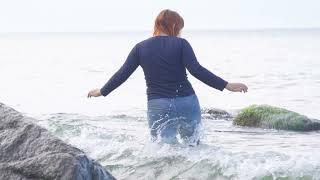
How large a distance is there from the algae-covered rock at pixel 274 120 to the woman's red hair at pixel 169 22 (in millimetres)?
6280

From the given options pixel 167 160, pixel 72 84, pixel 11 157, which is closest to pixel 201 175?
pixel 167 160

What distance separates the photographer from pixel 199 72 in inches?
288

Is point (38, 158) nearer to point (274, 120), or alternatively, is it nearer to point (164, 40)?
point (164, 40)

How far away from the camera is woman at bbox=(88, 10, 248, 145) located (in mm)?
7312

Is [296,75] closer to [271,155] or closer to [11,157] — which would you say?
[271,155]

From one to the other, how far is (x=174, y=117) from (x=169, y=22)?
40.2 inches

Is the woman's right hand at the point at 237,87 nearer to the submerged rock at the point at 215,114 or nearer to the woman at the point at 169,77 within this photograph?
the woman at the point at 169,77

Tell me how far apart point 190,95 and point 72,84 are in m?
21.9

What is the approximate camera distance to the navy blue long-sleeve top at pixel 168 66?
287 inches

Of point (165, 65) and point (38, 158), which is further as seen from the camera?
point (165, 65)

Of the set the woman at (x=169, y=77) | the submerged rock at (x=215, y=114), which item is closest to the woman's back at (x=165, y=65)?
the woman at (x=169, y=77)

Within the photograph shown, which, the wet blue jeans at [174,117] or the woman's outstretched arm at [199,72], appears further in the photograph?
the wet blue jeans at [174,117]

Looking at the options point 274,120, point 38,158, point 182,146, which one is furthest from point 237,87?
point 274,120

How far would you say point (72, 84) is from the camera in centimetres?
2908
